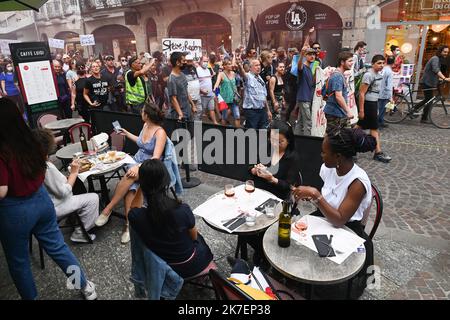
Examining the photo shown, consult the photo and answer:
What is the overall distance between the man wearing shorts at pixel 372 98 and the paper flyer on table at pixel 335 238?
174 inches

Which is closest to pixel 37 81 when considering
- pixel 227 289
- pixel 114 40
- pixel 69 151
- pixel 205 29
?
pixel 69 151

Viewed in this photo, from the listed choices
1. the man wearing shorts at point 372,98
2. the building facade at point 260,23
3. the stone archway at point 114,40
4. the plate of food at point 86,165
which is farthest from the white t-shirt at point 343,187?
the stone archway at point 114,40

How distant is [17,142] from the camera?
8.04ft

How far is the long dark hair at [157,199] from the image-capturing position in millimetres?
2332

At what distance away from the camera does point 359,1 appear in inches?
502

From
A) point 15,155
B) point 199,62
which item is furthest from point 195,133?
point 199,62

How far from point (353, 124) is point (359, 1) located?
869 cm

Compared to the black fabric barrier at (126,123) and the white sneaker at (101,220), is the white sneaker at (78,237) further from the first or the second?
the black fabric barrier at (126,123)

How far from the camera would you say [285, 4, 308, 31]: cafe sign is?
47.0 feet

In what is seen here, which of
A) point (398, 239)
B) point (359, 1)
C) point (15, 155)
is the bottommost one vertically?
point (398, 239)

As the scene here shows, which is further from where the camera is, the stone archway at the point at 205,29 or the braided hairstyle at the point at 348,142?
the stone archway at the point at 205,29

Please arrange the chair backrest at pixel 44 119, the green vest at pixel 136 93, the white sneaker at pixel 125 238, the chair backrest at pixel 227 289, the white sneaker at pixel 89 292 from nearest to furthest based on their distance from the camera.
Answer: the chair backrest at pixel 227 289
the white sneaker at pixel 89 292
the white sneaker at pixel 125 238
the chair backrest at pixel 44 119
the green vest at pixel 136 93

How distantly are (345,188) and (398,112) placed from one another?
28.7 feet
